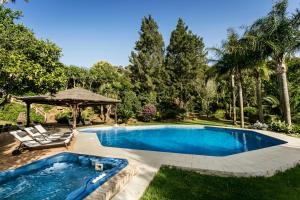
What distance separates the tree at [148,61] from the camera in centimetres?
3039

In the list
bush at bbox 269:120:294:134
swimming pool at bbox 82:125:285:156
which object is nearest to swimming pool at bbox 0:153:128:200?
swimming pool at bbox 82:125:285:156

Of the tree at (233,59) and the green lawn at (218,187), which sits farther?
the tree at (233,59)

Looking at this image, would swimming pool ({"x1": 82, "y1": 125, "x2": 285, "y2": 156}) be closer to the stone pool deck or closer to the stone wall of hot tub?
the stone pool deck

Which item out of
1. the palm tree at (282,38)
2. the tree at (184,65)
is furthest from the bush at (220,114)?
the palm tree at (282,38)

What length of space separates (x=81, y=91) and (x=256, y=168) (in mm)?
14811

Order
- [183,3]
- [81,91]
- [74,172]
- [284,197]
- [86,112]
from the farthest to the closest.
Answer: [86,112], [81,91], [183,3], [74,172], [284,197]

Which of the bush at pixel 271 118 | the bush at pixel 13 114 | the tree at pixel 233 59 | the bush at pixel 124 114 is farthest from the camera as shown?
the bush at pixel 124 114

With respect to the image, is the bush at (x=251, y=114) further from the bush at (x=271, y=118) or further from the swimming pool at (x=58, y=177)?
the swimming pool at (x=58, y=177)

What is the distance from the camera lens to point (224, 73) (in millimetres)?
21172

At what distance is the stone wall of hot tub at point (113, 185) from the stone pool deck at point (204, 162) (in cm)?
12

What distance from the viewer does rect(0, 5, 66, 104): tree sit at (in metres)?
6.06

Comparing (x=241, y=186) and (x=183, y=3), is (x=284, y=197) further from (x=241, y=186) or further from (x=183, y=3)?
(x=183, y=3)

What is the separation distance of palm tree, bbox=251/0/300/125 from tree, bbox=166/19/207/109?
13.6 m

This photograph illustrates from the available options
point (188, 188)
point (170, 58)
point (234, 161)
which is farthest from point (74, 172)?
point (170, 58)
